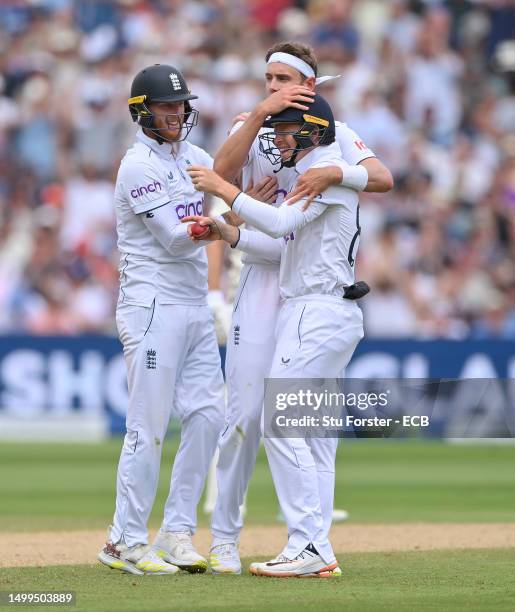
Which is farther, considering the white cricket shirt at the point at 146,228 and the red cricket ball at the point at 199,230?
the white cricket shirt at the point at 146,228

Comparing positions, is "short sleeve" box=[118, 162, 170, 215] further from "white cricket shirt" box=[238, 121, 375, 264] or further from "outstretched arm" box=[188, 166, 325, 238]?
"white cricket shirt" box=[238, 121, 375, 264]

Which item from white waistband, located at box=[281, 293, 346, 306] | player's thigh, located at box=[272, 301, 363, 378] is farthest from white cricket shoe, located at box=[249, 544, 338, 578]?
white waistband, located at box=[281, 293, 346, 306]

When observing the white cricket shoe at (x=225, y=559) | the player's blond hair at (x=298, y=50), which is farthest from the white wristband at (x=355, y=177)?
the white cricket shoe at (x=225, y=559)

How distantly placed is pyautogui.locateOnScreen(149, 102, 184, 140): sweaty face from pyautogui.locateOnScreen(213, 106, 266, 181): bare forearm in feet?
1.00

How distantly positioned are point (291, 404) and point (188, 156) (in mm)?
1604

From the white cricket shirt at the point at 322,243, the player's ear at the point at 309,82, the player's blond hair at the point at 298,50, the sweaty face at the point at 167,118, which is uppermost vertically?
the player's blond hair at the point at 298,50

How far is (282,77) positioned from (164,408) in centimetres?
196

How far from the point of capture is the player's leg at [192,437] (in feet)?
24.8

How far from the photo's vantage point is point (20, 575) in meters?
7.33

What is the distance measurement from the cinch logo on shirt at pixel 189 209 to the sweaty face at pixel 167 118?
375 millimetres

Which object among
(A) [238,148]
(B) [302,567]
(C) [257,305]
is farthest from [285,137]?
(B) [302,567]

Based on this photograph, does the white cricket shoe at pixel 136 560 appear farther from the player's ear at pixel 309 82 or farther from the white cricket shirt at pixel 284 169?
the player's ear at pixel 309 82

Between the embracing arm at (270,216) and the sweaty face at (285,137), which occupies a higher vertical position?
the sweaty face at (285,137)

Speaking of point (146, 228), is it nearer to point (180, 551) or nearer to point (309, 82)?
point (309, 82)
